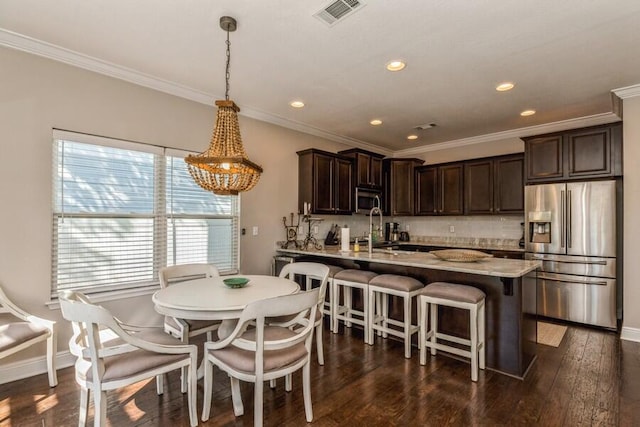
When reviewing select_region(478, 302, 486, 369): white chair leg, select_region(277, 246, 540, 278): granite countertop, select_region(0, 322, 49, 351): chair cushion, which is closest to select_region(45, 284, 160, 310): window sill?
select_region(0, 322, 49, 351): chair cushion

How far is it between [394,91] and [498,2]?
1.54 meters

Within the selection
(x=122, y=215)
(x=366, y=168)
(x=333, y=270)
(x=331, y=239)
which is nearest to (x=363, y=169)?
Answer: (x=366, y=168)

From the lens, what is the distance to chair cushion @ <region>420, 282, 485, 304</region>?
272cm

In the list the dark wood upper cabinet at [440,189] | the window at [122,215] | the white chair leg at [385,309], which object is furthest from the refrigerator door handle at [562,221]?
the window at [122,215]

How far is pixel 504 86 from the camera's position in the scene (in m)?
3.46

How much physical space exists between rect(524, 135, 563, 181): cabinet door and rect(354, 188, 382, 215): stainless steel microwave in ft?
7.64

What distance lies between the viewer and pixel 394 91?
3.65 m

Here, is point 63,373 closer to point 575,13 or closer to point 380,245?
point 380,245

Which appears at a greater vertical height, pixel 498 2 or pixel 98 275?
pixel 498 2

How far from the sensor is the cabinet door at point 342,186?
16.7 feet

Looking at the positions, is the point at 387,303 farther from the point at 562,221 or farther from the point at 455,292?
the point at 562,221

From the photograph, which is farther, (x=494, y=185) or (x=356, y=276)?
(x=494, y=185)

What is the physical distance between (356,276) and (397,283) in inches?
20.0

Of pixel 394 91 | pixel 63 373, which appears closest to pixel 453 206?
pixel 394 91
